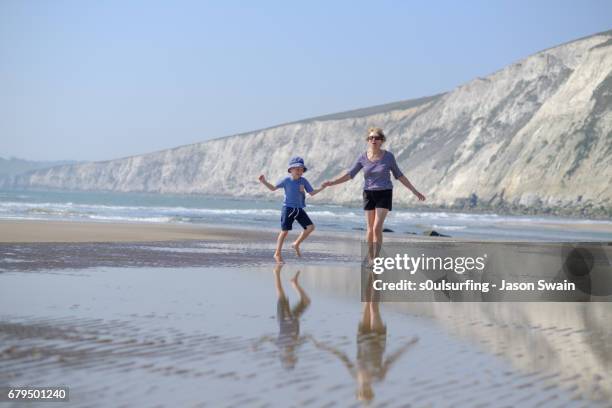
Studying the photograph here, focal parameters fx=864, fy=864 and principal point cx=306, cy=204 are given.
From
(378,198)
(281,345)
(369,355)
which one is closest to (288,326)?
(281,345)

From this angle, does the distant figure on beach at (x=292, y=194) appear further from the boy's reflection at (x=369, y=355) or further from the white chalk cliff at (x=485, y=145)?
the white chalk cliff at (x=485, y=145)

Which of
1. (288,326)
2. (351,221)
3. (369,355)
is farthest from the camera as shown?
(351,221)

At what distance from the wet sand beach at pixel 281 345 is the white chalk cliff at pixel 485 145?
55791mm

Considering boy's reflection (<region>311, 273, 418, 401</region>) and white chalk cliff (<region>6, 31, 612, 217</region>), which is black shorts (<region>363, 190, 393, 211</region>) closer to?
boy's reflection (<region>311, 273, 418, 401</region>)

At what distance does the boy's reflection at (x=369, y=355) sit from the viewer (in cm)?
463

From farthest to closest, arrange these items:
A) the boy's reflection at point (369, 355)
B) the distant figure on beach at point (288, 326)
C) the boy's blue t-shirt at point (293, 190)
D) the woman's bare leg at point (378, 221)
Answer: the boy's blue t-shirt at point (293, 190) → the woman's bare leg at point (378, 221) → the distant figure on beach at point (288, 326) → the boy's reflection at point (369, 355)

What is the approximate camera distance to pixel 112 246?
51.3ft

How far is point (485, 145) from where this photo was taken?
90875 mm

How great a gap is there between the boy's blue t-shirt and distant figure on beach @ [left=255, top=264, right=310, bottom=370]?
3507 mm

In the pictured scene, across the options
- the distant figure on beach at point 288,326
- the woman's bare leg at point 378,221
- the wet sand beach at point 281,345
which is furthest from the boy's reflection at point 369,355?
the woman's bare leg at point 378,221

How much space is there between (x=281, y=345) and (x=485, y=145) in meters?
87.6

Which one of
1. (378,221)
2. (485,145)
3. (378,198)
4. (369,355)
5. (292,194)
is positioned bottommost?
(369,355)

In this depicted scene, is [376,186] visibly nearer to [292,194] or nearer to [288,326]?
[292,194]

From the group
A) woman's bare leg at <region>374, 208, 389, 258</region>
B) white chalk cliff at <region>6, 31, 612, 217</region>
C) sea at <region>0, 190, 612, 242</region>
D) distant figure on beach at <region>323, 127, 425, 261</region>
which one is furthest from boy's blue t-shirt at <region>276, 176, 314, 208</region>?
white chalk cliff at <region>6, 31, 612, 217</region>
